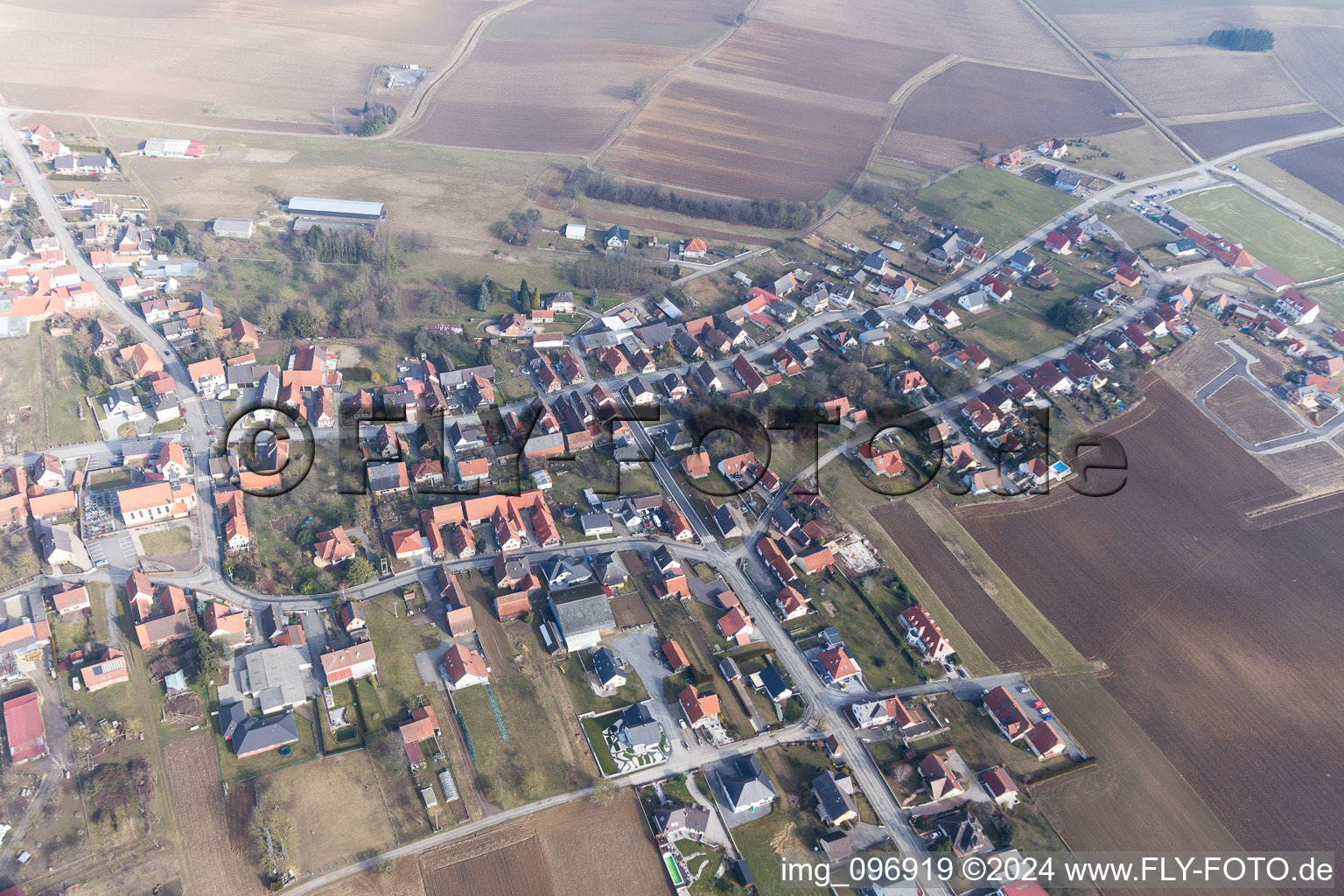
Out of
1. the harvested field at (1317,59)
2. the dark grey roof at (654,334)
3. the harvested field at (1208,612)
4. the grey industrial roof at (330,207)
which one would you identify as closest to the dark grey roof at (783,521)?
the harvested field at (1208,612)

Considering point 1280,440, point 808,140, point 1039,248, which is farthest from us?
point 808,140

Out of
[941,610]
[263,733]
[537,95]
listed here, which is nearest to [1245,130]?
[537,95]

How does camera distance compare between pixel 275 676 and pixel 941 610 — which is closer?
pixel 275 676

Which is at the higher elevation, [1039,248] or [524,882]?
[1039,248]

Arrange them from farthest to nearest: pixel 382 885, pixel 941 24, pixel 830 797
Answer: pixel 941 24 → pixel 830 797 → pixel 382 885

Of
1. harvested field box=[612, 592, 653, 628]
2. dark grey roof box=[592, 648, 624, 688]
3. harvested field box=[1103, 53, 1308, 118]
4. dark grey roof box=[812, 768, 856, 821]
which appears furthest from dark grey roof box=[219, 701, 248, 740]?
harvested field box=[1103, 53, 1308, 118]

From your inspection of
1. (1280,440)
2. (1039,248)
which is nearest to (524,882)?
(1280,440)

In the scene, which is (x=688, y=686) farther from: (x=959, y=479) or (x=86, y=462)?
(x=86, y=462)

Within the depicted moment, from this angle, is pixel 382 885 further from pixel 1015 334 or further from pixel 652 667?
pixel 1015 334

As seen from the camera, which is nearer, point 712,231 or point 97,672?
point 97,672
